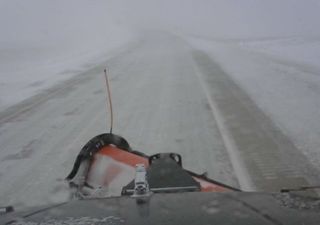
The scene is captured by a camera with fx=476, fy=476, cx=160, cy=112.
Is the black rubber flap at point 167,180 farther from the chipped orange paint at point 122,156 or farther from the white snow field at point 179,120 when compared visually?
the white snow field at point 179,120

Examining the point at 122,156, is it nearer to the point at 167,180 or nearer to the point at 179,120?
the point at 167,180

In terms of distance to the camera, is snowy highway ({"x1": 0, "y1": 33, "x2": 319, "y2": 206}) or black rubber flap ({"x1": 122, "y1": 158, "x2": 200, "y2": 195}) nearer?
black rubber flap ({"x1": 122, "y1": 158, "x2": 200, "y2": 195})

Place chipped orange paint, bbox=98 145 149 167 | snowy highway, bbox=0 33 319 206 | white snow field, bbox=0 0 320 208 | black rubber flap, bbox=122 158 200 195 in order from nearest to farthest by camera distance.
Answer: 1. black rubber flap, bbox=122 158 200 195
2. chipped orange paint, bbox=98 145 149 167
3. snowy highway, bbox=0 33 319 206
4. white snow field, bbox=0 0 320 208

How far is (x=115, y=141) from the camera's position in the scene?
435cm

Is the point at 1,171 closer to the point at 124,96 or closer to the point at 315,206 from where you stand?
the point at 315,206

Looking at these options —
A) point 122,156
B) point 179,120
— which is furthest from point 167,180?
→ point 179,120

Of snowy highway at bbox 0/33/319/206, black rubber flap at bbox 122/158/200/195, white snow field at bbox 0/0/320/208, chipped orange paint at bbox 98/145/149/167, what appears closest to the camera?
black rubber flap at bbox 122/158/200/195

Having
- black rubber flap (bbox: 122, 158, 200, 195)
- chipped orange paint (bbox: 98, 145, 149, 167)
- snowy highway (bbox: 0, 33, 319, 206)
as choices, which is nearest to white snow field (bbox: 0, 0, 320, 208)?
snowy highway (bbox: 0, 33, 319, 206)

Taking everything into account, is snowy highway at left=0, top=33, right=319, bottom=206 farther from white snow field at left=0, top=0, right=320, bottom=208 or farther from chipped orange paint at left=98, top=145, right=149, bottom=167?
chipped orange paint at left=98, top=145, right=149, bottom=167

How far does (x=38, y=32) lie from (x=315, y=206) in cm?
4767

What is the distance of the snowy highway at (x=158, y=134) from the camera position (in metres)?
5.09

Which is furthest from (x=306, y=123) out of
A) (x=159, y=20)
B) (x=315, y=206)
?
(x=159, y=20)

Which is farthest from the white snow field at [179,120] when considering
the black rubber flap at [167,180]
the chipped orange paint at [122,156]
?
the black rubber flap at [167,180]

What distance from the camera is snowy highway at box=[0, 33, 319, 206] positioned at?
16.7 feet
